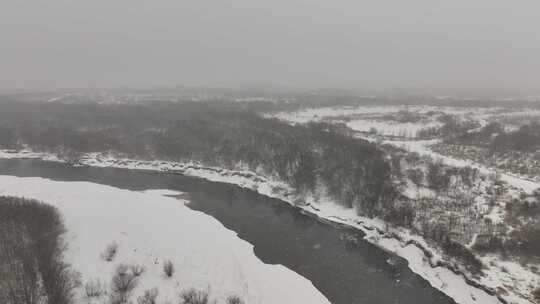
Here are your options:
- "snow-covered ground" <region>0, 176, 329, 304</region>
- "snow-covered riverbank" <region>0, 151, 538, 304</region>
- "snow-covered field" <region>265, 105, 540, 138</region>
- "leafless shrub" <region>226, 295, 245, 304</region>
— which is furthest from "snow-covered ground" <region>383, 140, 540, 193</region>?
"leafless shrub" <region>226, 295, 245, 304</region>

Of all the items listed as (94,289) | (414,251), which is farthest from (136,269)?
(414,251)

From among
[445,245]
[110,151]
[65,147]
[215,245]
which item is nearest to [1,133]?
[65,147]

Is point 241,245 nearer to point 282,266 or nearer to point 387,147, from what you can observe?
point 282,266

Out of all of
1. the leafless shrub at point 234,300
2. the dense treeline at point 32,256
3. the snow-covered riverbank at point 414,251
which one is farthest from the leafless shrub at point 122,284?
the snow-covered riverbank at point 414,251

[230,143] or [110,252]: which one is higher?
[230,143]

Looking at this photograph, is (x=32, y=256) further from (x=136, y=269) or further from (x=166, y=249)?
(x=166, y=249)

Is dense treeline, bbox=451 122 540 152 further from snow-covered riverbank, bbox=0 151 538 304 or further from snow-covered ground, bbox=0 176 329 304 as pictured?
snow-covered ground, bbox=0 176 329 304
